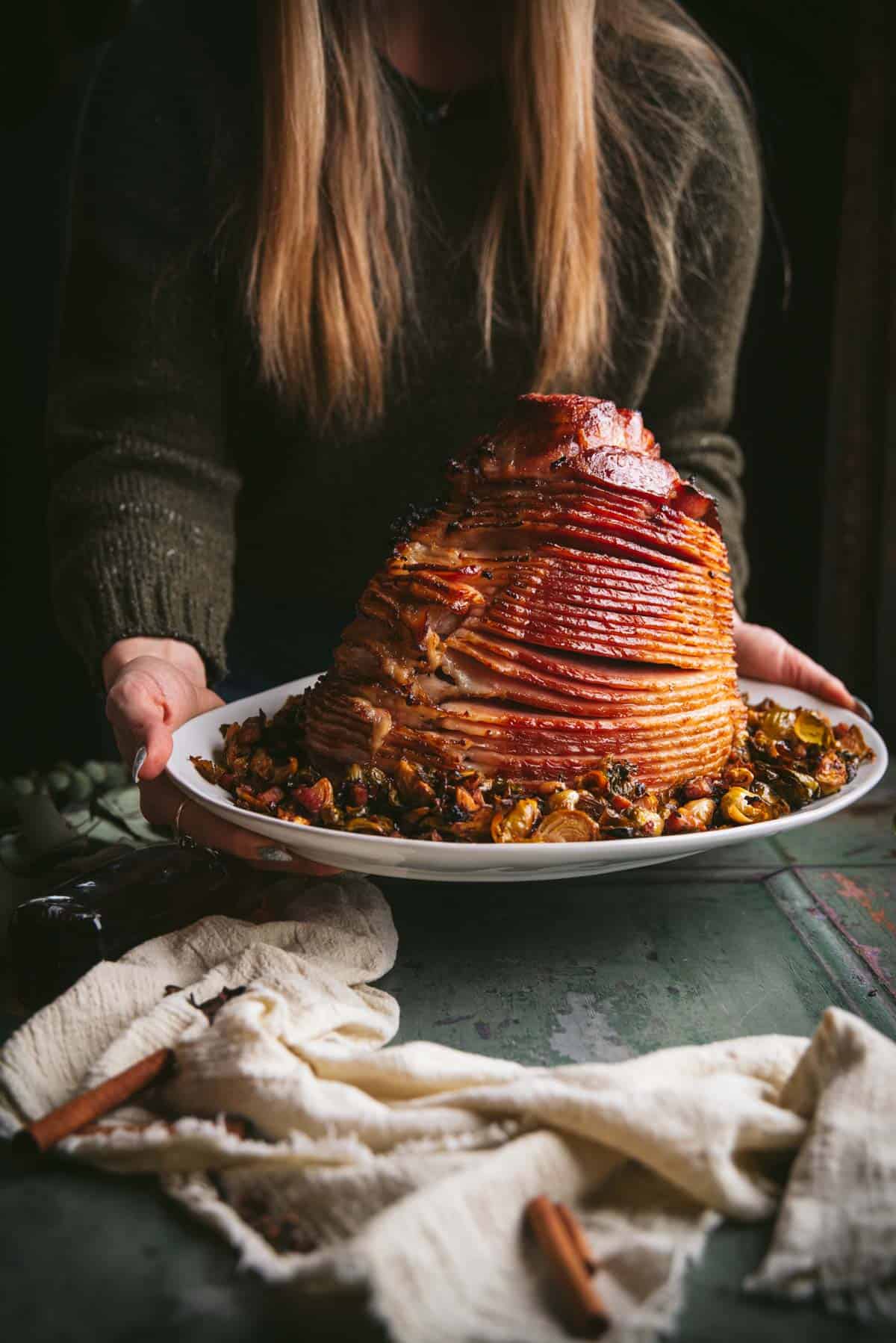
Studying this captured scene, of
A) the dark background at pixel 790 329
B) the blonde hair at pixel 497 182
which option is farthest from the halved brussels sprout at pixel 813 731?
the dark background at pixel 790 329

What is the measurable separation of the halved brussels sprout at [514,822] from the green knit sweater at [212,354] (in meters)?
0.89

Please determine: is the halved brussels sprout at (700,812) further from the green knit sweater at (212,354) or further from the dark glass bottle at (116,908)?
the green knit sweater at (212,354)

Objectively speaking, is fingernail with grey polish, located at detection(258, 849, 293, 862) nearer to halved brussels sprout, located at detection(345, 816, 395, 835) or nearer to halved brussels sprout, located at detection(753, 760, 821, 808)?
halved brussels sprout, located at detection(345, 816, 395, 835)

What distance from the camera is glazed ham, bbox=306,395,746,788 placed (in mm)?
1444

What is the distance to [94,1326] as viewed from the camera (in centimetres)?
91

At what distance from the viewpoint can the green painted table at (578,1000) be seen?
36.3 inches

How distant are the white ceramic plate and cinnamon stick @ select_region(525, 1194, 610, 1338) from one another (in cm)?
38

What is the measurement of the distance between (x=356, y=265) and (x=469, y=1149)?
1637mm

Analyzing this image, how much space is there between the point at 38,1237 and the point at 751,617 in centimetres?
298

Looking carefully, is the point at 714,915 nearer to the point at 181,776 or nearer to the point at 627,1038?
the point at 627,1038

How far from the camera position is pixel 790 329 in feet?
11.0

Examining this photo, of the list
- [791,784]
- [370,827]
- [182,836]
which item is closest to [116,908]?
[182,836]

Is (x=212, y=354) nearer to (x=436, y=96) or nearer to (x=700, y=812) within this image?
(x=436, y=96)

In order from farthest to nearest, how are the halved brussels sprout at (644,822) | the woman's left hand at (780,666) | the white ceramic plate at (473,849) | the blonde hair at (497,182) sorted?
the blonde hair at (497,182) → the woman's left hand at (780,666) → the halved brussels sprout at (644,822) → the white ceramic plate at (473,849)
